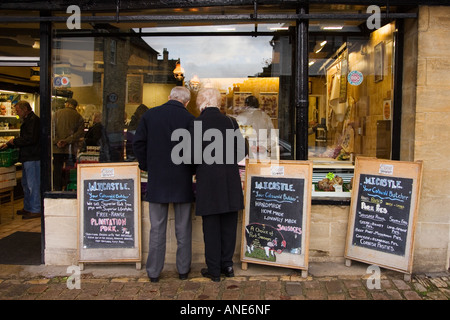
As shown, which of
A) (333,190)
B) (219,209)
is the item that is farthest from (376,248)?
(219,209)

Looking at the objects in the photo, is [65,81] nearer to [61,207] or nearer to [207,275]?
[61,207]

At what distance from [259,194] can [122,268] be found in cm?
176

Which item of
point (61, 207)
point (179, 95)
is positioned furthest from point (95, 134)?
point (179, 95)

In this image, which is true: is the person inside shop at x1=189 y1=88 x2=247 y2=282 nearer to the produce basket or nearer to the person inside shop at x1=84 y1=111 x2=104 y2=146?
the person inside shop at x1=84 y1=111 x2=104 y2=146

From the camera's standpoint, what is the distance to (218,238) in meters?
4.39

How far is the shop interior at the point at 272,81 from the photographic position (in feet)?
17.6

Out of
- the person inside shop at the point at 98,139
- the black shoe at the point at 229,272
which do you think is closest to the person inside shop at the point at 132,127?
the person inside shop at the point at 98,139

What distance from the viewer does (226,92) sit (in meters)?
6.77

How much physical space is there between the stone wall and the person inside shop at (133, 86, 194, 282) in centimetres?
253

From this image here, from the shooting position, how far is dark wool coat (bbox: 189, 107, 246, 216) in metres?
4.25

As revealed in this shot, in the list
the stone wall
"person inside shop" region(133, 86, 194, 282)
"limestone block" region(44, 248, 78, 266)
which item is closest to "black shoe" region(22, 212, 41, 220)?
"limestone block" region(44, 248, 78, 266)

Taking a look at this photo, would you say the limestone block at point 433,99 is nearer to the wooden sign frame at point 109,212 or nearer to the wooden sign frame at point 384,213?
the wooden sign frame at point 384,213

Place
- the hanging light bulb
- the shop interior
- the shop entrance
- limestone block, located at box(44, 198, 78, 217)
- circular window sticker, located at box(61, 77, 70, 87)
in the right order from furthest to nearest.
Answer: the hanging light bulb
circular window sticker, located at box(61, 77, 70, 87)
the shop interior
the shop entrance
limestone block, located at box(44, 198, 78, 217)

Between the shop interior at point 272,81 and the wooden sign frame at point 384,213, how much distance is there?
37 centimetres
